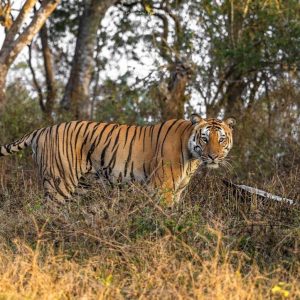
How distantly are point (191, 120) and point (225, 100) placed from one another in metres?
5.63

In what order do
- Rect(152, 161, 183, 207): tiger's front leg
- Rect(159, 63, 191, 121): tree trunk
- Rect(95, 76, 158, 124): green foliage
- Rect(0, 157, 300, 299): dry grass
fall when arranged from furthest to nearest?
Rect(95, 76, 158, 124): green foliage < Rect(159, 63, 191, 121): tree trunk < Rect(152, 161, 183, 207): tiger's front leg < Rect(0, 157, 300, 299): dry grass

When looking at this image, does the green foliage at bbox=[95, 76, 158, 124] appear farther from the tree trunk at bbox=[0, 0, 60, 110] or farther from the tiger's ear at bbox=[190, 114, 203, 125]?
the tiger's ear at bbox=[190, 114, 203, 125]

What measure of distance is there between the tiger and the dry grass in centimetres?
83

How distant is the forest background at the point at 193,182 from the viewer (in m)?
5.51

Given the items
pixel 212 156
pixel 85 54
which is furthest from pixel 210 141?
pixel 85 54

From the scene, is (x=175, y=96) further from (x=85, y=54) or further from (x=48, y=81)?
(x=48, y=81)

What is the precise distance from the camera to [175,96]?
13.0 metres

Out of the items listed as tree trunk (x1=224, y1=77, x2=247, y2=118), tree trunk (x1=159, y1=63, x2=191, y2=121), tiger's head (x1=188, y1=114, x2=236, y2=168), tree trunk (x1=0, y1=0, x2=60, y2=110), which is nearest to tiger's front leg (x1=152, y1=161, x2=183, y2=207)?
tiger's head (x1=188, y1=114, x2=236, y2=168)

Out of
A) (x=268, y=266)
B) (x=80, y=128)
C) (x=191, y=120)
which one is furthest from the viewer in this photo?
(x=80, y=128)

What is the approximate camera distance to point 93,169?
8797mm

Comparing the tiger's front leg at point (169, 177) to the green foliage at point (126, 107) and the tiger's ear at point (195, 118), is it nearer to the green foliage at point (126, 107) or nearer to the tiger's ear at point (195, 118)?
the tiger's ear at point (195, 118)

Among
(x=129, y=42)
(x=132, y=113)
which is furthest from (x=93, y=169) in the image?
(x=129, y=42)

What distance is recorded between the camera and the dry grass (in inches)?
208

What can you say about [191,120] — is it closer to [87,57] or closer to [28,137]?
[28,137]
